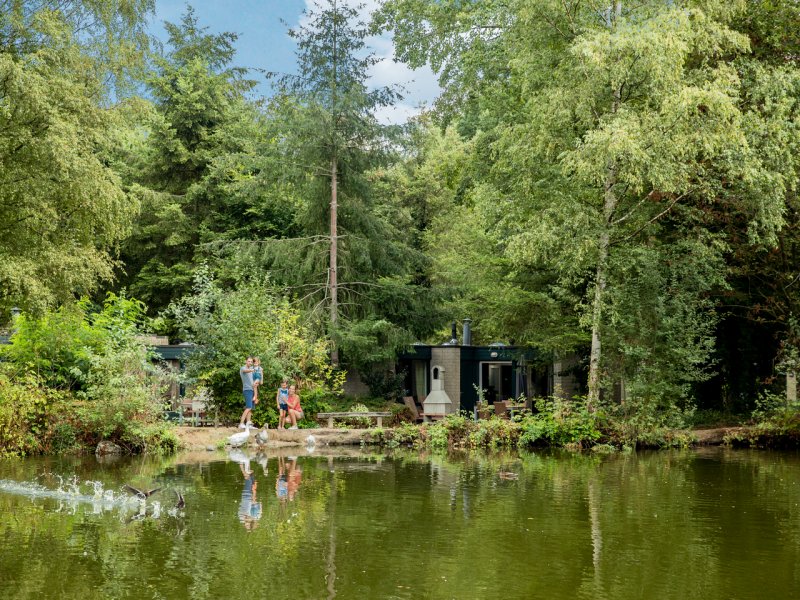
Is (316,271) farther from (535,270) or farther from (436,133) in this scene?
(436,133)

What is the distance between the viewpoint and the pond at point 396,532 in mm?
7246

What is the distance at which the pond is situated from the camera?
7.25 m

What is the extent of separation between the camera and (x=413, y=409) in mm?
26453

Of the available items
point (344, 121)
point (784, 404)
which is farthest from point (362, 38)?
point (784, 404)

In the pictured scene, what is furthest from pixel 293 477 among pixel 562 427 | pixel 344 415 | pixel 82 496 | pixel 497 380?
pixel 497 380

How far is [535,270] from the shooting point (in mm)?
24609

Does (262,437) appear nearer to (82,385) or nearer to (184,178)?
(82,385)

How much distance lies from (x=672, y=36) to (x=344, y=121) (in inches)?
425

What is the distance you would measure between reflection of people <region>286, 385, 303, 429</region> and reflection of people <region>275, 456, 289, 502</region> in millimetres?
5299

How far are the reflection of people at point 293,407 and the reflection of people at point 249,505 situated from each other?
6.82 metres

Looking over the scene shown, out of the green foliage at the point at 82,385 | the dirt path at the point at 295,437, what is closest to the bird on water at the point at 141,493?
the green foliage at the point at 82,385

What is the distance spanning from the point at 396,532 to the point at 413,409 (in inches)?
669

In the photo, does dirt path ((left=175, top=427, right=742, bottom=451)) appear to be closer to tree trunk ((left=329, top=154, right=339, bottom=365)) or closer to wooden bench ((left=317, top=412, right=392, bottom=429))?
wooden bench ((left=317, top=412, right=392, bottom=429))

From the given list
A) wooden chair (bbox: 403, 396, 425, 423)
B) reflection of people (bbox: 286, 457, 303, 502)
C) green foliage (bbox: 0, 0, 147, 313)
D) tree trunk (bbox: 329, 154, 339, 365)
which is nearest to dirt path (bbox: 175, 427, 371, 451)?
reflection of people (bbox: 286, 457, 303, 502)
